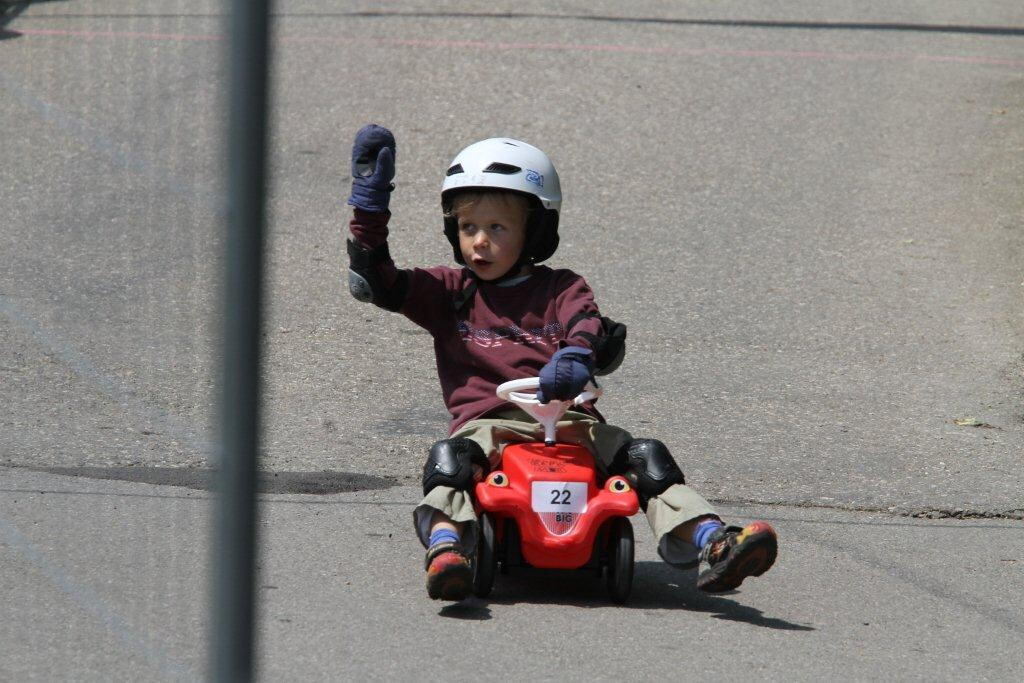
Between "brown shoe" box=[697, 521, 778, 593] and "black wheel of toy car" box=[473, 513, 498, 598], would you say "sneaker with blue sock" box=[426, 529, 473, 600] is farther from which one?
"brown shoe" box=[697, 521, 778, 593]

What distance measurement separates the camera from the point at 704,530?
14.0 ft

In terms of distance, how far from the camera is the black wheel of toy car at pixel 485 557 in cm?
423

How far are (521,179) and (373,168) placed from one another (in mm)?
519

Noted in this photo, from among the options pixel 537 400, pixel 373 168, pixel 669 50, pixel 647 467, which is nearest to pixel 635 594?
pixel 647 467

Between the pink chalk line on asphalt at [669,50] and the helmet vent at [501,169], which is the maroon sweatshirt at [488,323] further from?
the pink chalk line on asphalt at [669,50]

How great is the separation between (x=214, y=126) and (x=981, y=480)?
444 centimetres

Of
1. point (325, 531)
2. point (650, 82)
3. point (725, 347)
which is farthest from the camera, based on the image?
point (650, 82)

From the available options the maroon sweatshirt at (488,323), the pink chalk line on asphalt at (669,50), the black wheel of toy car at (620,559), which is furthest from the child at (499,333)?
the pink chalk line on asphalt at (669,50)

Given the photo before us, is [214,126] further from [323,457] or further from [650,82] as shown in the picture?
[650,82]

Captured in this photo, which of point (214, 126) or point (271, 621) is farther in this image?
point (271, 621)

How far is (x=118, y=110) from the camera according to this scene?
2.43m

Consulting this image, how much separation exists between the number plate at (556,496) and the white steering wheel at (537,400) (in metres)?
0.24

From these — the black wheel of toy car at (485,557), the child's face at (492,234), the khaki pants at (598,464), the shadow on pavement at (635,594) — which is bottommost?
the shadow on pavement at (635,594)

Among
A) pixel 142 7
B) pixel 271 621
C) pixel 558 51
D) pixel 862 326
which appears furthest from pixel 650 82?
pixel 142 7
